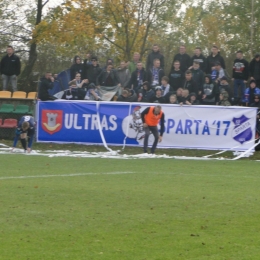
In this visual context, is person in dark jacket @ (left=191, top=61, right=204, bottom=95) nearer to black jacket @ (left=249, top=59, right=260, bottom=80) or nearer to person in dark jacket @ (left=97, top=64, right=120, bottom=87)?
black jacket @ (left=249, top=59, right=260, bottom=80)

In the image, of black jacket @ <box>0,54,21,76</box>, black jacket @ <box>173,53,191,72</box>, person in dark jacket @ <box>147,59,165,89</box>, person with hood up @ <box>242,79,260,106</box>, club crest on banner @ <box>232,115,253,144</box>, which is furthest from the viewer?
black jacket @ <box>0,54,21,76</box>

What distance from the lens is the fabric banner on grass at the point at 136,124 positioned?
71.2ft

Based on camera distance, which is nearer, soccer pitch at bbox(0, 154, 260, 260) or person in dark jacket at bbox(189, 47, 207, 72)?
soccer pitch at bbox(0, 154, 260, 260)

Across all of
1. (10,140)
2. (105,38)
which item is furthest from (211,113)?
(105,38)

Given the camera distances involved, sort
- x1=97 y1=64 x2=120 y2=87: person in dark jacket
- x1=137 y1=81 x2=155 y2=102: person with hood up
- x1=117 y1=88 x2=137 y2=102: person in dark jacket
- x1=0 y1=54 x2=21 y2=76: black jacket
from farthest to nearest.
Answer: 1. x1=0 y1=54 x2=21 y2=76: black jacket
2. x1=97 y1=64 x2=120 y2=87: person in dark jacket
3. x1=117 y1=88 x2=137 y2=102: person in dark jacket
4. x1=137 y1=81 x2=155 y2=102: person with hood up

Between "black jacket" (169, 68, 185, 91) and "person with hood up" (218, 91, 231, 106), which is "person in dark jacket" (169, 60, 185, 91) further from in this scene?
"person with hood up" (218, 91, 231, 106)

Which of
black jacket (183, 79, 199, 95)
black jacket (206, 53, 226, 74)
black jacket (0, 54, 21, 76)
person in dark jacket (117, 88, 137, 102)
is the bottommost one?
person in dark jacket (117, 88, 137, 102)

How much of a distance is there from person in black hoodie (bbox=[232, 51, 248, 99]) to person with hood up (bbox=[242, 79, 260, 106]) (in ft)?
1.14

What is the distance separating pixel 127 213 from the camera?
10.1m

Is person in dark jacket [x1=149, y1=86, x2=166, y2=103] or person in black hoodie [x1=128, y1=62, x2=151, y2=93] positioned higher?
person in black hoodie [x1=128, y1=62, x2=151, y2=93]

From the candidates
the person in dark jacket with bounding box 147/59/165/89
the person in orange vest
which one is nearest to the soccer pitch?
the person in orange vest

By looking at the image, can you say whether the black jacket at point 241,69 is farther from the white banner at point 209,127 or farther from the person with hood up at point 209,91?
the white banner at point 209,127

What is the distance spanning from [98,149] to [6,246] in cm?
1467

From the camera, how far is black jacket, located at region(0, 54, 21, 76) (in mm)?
25000
